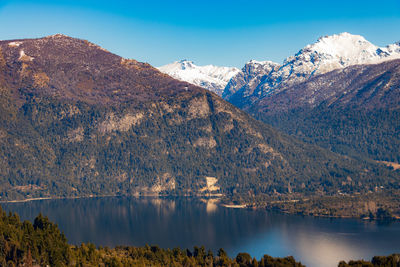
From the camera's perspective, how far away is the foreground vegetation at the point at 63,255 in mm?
164250

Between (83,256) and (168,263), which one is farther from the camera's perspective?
(168,263)

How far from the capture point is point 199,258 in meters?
197

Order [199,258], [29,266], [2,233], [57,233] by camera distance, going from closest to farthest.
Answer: [29,266], [2,233], [57,233], [199,258]

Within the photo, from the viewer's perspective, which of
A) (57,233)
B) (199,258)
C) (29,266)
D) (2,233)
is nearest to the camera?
(29,266)

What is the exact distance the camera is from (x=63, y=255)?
169250 millimetres

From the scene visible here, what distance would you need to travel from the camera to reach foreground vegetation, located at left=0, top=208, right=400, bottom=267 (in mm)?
164250

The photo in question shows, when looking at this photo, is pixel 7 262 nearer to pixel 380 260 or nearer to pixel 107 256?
pixel 107 256

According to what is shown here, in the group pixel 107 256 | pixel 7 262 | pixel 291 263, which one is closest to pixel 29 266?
pixel 7 262

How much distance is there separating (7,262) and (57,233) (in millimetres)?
25034

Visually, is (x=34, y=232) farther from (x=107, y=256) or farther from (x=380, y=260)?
(x=380, y=260)

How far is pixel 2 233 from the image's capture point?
17100 centimetres

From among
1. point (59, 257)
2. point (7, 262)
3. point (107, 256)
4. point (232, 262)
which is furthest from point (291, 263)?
point (7, 262)

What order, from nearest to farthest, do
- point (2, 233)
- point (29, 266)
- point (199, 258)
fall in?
1. point (29, 266)
2. point (2, 233)
3. point (199, 258)

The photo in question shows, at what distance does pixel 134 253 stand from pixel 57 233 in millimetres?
26108
